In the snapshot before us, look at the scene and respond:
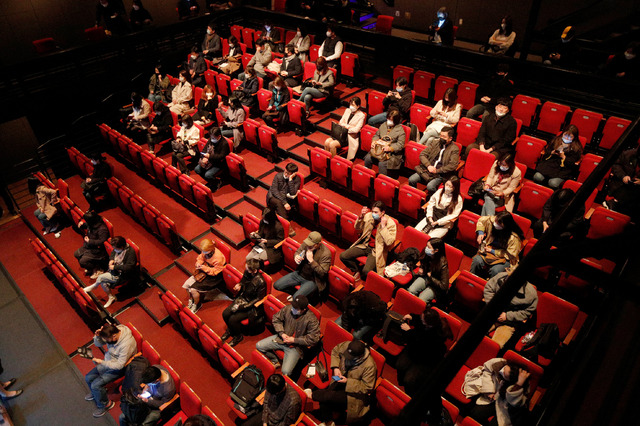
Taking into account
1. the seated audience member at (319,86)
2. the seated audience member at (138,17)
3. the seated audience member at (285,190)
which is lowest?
the seated audience member at (285,190)

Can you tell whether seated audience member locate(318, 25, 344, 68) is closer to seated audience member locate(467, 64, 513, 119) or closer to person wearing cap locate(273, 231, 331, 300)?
seated audience member locate(467, 64, 513, 119)

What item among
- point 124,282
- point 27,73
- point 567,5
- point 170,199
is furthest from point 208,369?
point 567,5

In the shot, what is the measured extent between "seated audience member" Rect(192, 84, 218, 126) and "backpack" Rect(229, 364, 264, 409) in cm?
550

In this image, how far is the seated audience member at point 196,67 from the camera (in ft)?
32.3

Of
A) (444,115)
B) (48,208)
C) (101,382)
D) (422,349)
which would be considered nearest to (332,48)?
(444,115)

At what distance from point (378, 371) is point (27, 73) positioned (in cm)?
904

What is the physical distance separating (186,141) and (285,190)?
2.62 m

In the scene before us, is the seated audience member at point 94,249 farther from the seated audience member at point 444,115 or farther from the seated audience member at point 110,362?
the seated audience member at point 444,115

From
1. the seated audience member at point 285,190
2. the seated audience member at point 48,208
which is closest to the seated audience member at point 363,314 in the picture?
the seated audience member at point 285,190

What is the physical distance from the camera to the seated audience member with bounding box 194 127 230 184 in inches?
284

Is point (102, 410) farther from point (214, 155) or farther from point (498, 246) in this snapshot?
point (498, 246)

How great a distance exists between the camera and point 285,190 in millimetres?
6391

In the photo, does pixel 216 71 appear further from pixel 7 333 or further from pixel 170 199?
pixel 7 333

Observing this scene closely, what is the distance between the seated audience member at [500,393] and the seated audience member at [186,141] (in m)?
5.88
